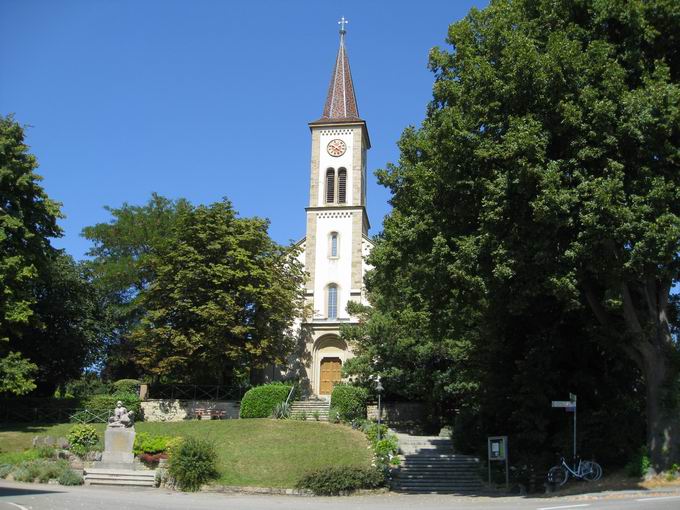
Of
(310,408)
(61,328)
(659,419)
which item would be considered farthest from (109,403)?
(659,419)

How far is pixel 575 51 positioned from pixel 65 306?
30605mm

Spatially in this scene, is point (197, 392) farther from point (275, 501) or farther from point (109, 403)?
point (275, 501)

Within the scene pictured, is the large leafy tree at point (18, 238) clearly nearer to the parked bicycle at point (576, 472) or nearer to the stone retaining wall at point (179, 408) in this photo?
the stone retaining wall at point (179, 408)

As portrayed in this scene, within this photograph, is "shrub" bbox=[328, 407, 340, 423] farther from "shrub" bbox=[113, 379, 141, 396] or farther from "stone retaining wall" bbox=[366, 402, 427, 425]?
"shrub" bbox=[113, 379, 141, 396]

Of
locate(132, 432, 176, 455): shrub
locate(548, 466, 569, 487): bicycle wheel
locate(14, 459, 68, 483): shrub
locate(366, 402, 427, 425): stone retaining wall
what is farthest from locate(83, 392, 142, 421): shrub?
locate(548, 466, 569, 487): bicycle wheel

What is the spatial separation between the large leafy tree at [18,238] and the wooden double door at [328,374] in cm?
1706

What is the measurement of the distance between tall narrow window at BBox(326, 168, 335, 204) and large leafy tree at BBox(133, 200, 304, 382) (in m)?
7.03

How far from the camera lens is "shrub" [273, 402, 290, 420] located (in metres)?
34.0

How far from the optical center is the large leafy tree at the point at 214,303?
3572 cm

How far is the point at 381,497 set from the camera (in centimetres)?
2038

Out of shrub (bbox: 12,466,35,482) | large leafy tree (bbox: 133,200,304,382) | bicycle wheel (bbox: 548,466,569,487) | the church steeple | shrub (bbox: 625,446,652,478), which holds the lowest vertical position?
shrub (bbox: 12,466,35,482)

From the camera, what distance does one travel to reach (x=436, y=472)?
2391 cm

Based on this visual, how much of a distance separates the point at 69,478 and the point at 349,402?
14.7 meters

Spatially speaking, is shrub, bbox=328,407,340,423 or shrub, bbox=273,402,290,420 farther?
shrub, bbox=273,402,290,420
